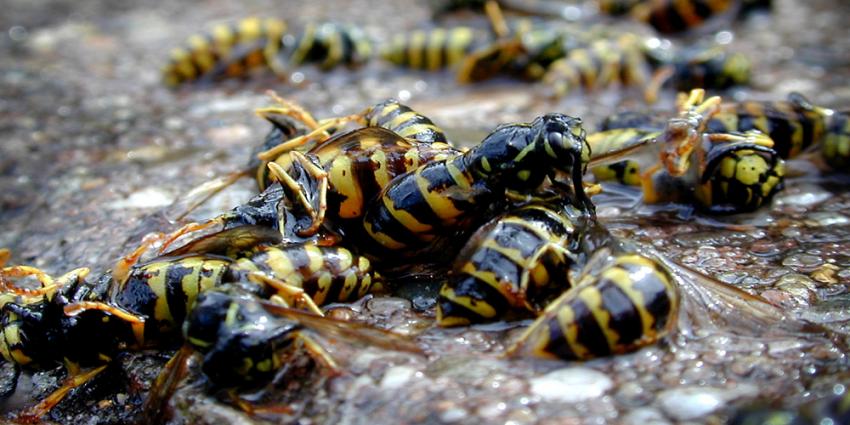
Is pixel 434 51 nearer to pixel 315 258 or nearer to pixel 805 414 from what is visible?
pixel 315 258

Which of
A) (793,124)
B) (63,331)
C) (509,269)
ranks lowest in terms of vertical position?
(63,331)

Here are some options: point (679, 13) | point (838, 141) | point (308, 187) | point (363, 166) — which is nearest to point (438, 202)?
point (363, 166)

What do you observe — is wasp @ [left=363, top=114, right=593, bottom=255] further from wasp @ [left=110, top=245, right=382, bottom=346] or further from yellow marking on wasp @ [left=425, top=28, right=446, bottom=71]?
yellow marking on wasp @ [left=425, top=28, right=446, bottom=71]

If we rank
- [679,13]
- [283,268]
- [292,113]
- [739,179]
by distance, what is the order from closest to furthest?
[283,268] < [739,179] < [292,113] < [679,13]

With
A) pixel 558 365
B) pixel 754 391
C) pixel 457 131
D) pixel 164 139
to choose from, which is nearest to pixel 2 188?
pixel 164 139

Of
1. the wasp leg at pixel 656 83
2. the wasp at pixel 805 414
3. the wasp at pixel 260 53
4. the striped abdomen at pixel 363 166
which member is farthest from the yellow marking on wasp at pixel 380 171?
the wasp at pixel 260 53

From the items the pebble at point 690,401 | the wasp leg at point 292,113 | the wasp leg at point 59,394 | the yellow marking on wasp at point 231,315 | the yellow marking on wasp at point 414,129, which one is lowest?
the wasp leg at point 59,394

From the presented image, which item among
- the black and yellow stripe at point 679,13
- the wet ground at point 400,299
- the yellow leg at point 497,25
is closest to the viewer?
the wet ground at point 400,299

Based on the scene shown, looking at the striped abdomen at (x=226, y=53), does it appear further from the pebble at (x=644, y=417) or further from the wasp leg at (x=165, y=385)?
the pebble at (x=644, y=417)
